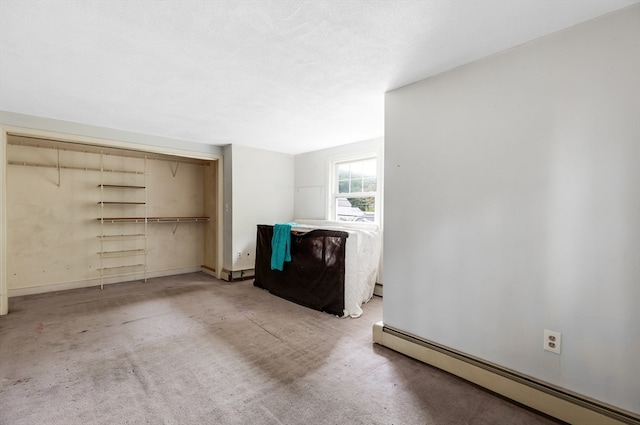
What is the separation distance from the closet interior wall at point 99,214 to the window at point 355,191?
235 cm

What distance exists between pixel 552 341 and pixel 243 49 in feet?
9.06

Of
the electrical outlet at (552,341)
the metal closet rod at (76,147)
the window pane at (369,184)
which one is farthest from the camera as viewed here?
the window pane at (369,184)

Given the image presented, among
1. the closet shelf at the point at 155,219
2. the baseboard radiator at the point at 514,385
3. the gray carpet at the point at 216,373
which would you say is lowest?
the gray carpet at the point at 216,373

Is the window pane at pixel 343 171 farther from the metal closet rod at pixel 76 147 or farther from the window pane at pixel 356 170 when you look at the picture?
the metal closet rod at pixel 76 147

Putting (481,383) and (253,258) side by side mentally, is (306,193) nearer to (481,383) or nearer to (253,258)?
(253,258)

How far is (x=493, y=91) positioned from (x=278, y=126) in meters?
2.56

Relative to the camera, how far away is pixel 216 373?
2182 mm

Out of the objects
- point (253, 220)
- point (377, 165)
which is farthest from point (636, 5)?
point (253, 220)

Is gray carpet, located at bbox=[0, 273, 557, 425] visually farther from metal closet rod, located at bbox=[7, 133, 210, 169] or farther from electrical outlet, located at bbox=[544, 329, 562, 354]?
metal closet rod, located at bbox=[7, 133, 210, 169]

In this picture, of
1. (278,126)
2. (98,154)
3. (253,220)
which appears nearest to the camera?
(278,126)

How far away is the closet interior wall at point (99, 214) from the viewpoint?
4059mm

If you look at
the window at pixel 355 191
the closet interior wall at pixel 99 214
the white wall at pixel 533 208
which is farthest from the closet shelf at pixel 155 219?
the white wall at pixel 533 208

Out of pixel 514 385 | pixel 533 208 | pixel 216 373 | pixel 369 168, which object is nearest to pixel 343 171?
pixel 369 168

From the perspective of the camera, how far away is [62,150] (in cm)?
434
